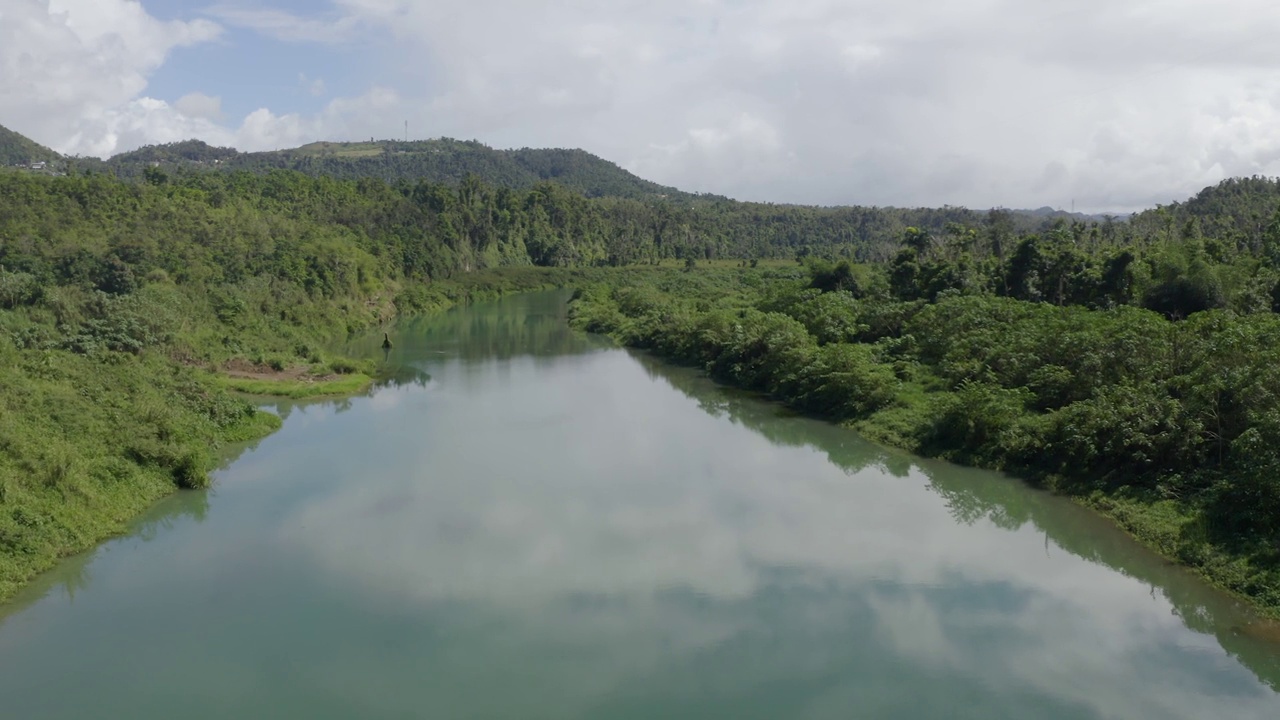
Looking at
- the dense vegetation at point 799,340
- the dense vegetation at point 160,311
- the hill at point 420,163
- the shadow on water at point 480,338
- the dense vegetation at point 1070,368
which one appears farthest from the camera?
the hill at point 420,163

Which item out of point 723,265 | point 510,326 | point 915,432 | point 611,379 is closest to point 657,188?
point 723,265

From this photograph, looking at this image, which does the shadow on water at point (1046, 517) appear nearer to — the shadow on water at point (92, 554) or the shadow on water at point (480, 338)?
the shadow on water at point (92, 554)

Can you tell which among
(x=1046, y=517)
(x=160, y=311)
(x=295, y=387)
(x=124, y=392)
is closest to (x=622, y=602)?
(x=1046, y=517)

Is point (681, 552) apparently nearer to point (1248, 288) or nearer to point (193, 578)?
point (193, 578)

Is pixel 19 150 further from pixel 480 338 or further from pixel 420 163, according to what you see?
Result: pixel 480 338

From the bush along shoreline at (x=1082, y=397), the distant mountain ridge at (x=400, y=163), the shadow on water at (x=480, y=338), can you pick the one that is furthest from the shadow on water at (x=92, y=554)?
the distant mountain ridge at (x=400, y=163)
